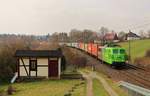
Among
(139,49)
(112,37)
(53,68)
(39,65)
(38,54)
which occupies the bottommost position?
(53,68)

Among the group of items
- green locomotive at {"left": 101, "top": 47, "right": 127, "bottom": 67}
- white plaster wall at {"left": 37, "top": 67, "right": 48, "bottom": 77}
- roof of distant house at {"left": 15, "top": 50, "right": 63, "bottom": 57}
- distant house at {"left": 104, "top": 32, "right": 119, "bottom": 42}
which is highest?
distant house at {"left": 104, "top": 32, "right": 119, "bottom": 42}

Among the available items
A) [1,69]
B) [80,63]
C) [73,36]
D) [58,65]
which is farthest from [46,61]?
[73,36]

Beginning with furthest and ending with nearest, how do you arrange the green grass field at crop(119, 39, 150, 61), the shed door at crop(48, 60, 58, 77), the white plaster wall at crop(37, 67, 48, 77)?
the green grass field at crop(119, 39, 150, 61) < the white plaster wall at crop(37, 67, 48, 77) < the shed door at crop(48, 60, 58, 77)

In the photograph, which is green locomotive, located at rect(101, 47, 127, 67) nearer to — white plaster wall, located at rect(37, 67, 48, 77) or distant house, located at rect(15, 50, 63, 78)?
distant house, located at rect(15, 50, 63, 78)

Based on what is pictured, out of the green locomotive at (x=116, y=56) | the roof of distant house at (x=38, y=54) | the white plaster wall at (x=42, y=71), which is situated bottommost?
the white plaster wall at (x=42, y=71)

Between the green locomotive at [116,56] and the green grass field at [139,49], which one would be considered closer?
the green locomotive at [116,56]

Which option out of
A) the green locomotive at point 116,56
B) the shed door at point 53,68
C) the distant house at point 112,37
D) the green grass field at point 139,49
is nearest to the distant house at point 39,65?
the shed door at point 53,68

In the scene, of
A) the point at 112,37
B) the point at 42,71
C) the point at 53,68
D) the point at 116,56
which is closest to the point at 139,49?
the point at 116,56

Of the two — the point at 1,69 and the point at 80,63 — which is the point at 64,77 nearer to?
the point at 1,69

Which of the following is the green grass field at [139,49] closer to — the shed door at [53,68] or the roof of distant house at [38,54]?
the roof of distant house at [38,54]

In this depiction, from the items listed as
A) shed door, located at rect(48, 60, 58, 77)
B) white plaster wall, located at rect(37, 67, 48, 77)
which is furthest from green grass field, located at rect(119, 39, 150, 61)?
white plaster wall, located at rect(37, 67, 48, 77)

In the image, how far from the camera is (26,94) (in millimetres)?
28281

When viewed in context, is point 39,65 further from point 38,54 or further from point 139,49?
point 139,49

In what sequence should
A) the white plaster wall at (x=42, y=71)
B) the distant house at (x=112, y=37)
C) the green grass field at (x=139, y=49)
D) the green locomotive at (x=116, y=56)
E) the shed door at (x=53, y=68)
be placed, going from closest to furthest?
the shed door at (x=53, y=68), the white plaster wall at (x=42, y=71), the green locomotive at (x=116, y=56), the green grass field at (x=139, y=49), the distant house at (x=112, y=37)
